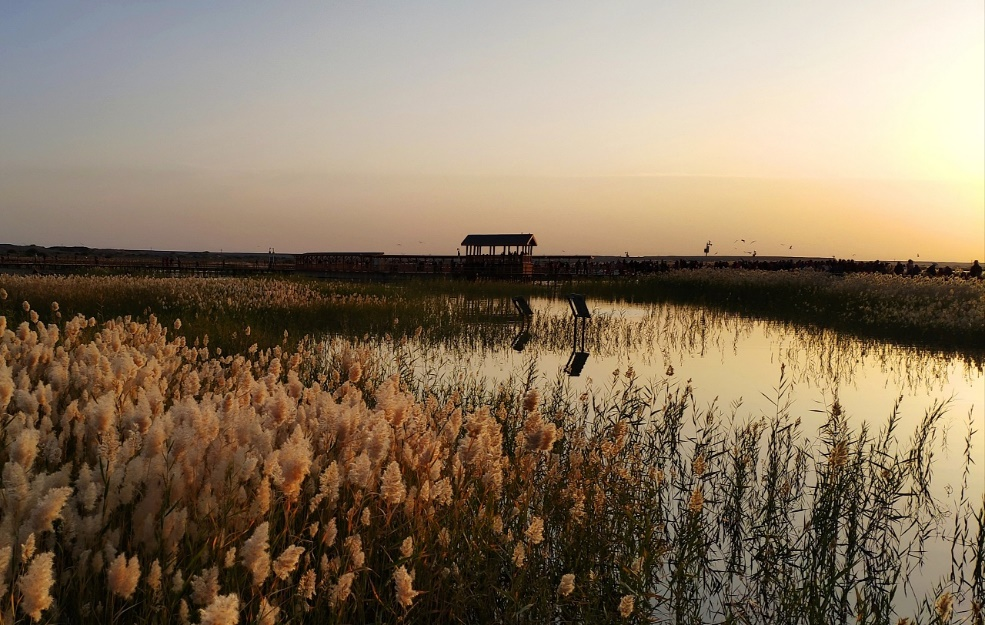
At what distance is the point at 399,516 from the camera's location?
4188mm

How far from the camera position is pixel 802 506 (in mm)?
6438

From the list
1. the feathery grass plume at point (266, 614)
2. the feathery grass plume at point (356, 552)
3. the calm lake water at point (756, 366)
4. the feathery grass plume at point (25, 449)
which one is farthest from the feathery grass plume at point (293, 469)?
the calm lake water at point (756, 366)

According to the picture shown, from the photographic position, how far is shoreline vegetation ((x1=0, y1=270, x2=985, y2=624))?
2889 mm

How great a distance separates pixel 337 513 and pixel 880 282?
29.6m

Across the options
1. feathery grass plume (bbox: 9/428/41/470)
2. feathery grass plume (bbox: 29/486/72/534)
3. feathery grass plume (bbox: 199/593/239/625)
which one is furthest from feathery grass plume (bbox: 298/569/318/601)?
feathery grass plume (bbox: 9/428/41/470)

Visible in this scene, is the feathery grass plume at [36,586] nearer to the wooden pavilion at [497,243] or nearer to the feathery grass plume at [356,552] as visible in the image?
the feathery grass plume at [356,552]

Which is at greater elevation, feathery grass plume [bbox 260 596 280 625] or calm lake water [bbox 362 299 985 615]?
feathery grass plume [bbox 260 596 280 625]

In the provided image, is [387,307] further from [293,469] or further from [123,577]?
[123,577]

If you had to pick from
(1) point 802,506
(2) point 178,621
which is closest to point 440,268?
(1) point 802,506

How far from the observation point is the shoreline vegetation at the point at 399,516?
9.48 ft

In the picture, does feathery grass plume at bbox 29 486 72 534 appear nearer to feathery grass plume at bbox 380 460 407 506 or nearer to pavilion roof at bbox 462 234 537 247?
feathery grass plume at bbox 380 460 407 506

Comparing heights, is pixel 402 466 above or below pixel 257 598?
above

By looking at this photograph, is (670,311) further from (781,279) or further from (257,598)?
(257,598)

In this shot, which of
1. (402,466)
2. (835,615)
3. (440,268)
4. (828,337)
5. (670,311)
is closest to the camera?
(402,466)
